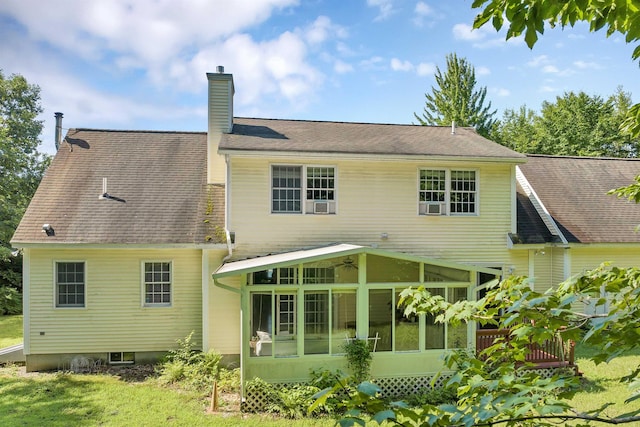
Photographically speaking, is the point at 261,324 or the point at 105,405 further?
the point at 261,324

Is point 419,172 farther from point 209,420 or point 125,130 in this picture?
point 125,130

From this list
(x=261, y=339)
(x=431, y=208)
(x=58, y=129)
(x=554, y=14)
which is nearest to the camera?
(x=554, y=14)

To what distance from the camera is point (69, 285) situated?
36.7ft

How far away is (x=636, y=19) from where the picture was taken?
2.03 m

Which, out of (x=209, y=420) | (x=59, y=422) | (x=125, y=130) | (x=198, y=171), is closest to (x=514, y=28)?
(x=209, y=420)

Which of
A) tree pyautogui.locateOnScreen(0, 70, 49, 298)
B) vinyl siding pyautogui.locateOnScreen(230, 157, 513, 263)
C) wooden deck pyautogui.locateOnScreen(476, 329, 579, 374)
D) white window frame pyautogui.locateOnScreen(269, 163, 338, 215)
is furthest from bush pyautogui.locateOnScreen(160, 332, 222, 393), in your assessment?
tree pyautogui.locateOnScreen(0, 70, 49, 298)

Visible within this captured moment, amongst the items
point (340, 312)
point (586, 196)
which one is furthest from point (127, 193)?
point (586, 196)

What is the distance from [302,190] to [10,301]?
1946cm

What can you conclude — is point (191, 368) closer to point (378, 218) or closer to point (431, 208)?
point (378, 218)

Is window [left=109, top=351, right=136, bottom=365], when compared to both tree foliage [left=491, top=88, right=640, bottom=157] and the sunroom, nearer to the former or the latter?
the sunroom

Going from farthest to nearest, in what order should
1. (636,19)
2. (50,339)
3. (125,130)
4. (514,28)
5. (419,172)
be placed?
1. (125,130)
2. (419,172)
3. (50,339)
4. (514,28)
5. (636,19)

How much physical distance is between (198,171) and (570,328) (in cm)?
1307

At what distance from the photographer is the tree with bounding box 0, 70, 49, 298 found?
71.5ft

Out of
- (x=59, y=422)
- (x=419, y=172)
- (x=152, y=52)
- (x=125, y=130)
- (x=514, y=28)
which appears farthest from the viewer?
(x=125, y=130)
